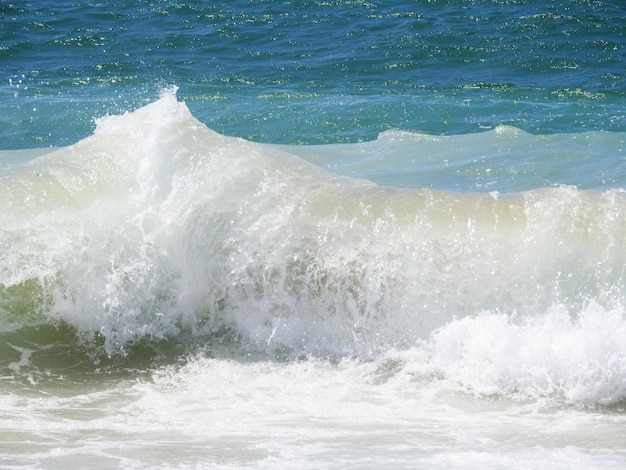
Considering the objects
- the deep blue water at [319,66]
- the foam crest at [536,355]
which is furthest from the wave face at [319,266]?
the deep blue water at [319,66]

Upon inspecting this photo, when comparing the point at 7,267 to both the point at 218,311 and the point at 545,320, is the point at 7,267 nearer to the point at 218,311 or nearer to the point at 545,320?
the point at 218,311

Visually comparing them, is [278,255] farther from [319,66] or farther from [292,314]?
[319,66]

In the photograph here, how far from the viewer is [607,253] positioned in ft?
18.6

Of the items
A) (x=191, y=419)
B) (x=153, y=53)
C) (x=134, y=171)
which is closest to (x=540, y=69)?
(x=153, y=53)

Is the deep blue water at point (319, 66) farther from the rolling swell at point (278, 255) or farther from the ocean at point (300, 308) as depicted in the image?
the rolling swell at point (278, 255)

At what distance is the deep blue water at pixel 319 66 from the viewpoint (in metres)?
12.2

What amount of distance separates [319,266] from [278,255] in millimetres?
266

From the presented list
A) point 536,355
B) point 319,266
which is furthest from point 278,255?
point 536,355

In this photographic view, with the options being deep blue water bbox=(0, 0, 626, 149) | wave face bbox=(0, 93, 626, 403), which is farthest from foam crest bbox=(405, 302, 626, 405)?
deep blue water bbox=(0, 0, 626, 149)

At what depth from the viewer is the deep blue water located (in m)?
12.2

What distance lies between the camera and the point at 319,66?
15328mm

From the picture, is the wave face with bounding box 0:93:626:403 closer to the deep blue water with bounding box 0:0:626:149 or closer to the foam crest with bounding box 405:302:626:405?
the foam crest with bounding box 405:302:626:405

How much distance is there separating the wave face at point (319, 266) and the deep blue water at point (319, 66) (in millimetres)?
4881

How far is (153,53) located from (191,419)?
12619mm
